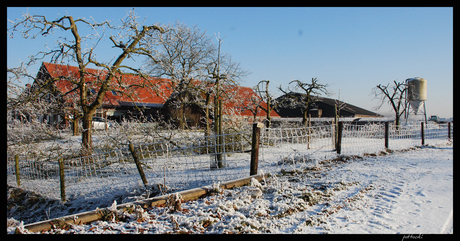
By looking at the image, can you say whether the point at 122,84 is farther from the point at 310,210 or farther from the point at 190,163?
the point at 310,210

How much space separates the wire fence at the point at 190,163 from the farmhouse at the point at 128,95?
93.0 inches

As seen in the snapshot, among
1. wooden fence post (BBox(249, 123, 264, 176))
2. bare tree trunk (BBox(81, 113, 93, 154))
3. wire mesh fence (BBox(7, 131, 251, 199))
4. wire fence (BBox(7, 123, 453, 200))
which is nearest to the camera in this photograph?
wooden fence post (BBox(249, 123, 264, 176))

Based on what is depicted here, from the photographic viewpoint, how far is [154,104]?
26.5 metres

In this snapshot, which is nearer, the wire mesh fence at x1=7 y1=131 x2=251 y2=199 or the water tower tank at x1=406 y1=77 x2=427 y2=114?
the wire mesh fence at x1=7 y1=131 x2=251 y2=199

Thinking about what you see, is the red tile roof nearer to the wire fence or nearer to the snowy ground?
the wire fence

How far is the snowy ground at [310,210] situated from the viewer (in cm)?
284

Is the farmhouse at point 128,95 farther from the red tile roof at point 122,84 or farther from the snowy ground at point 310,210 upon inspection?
the snowy ground at point 310,210

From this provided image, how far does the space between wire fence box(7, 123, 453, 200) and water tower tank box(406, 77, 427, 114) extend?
15738 mm

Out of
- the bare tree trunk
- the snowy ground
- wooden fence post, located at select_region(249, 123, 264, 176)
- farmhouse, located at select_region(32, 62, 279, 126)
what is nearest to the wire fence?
wooden fence post, located at select_region(249, 123, 264, 176)

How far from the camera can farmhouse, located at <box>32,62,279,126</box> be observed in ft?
31.4

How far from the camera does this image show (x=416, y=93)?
23.5m

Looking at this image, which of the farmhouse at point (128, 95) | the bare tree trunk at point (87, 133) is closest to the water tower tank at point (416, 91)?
the farmhouse at point (128, 95)

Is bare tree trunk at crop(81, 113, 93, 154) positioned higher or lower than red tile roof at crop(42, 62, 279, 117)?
lower
